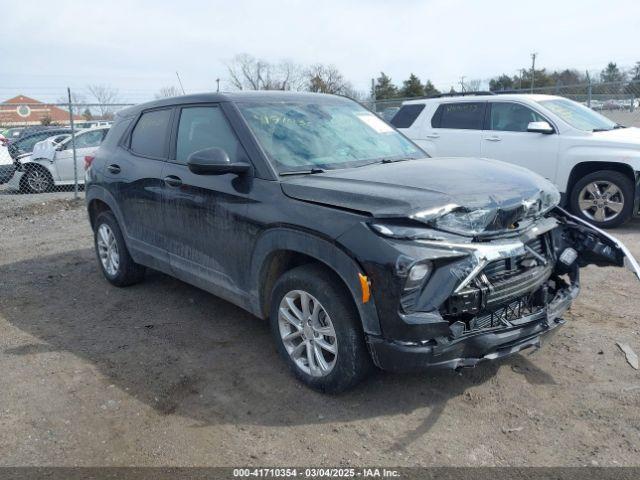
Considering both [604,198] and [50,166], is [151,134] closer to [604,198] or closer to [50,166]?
[604,198]

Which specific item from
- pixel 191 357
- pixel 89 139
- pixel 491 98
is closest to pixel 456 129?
pixel 491 98

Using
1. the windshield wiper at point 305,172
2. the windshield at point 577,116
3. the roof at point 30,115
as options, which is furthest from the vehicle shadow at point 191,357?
the roof at point 30,115

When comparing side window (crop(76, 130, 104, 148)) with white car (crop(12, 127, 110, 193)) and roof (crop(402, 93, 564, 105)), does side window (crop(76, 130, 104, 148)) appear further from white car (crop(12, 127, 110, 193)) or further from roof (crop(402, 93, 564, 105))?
roof (crop(402, 93, 564, 105))

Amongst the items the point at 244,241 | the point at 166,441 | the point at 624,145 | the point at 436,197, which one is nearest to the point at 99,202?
the point at 244,241

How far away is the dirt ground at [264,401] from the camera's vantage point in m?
2.95

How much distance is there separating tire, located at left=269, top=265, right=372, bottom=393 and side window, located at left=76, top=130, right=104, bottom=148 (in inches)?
427

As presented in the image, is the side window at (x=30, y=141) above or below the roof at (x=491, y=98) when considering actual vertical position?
below

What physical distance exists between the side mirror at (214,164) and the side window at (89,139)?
408 inches

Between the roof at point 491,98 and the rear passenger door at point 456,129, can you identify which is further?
the rear passenger door at point 456,129

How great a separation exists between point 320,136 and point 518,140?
202 inches

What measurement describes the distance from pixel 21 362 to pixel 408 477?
3.01m

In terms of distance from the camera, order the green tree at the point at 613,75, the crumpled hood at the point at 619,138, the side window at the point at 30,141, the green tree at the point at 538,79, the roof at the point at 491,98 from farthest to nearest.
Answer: the green tree at the point at 538,79, the green tree at the point at 613,75, the side window at the point at 30,141, the roof at the point at 491,98, the crumpled hood at the point at 619,138

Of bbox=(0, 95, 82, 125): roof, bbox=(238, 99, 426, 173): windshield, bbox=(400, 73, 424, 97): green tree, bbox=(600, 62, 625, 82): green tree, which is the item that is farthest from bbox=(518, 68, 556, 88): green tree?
bbox=(238, 99, 426, 173): windshield

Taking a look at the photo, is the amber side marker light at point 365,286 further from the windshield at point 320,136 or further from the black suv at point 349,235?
the windshield at point 320,136
